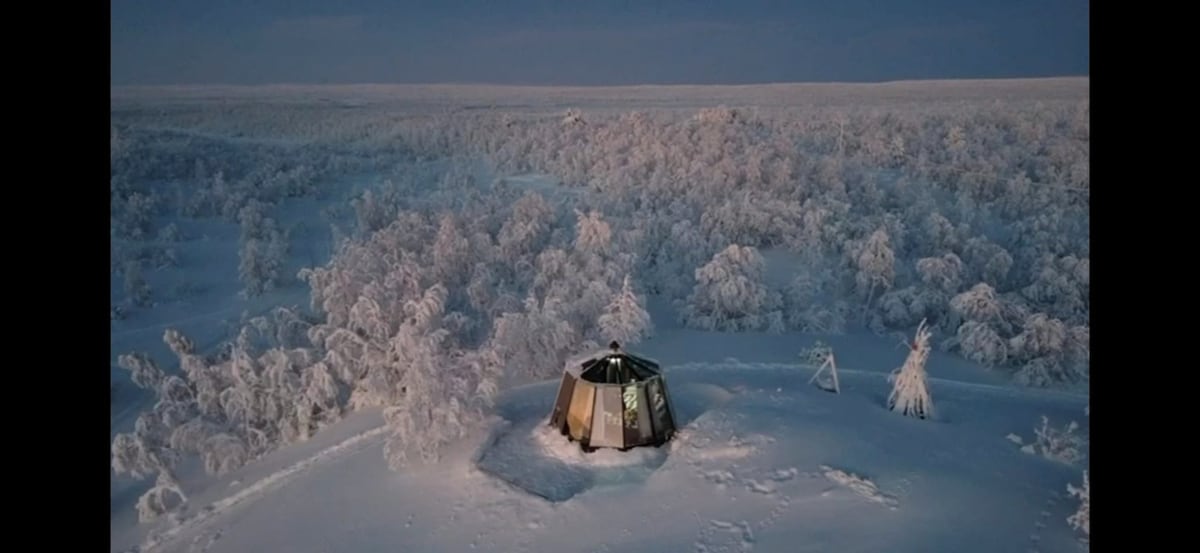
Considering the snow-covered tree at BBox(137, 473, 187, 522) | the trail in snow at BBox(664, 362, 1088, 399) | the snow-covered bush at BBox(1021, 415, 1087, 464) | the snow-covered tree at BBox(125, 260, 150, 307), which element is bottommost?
the snow-covered tree at BBox(137, 473, 187, 522)

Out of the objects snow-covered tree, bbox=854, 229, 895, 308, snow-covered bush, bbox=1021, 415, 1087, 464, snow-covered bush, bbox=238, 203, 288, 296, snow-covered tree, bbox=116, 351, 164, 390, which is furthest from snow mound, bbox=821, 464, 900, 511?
snow-covered bush, bbox=238, 203, 288, 296

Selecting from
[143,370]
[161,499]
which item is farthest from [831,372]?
[143,370]

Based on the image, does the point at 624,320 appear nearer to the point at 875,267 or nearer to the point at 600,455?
the point at 600,455

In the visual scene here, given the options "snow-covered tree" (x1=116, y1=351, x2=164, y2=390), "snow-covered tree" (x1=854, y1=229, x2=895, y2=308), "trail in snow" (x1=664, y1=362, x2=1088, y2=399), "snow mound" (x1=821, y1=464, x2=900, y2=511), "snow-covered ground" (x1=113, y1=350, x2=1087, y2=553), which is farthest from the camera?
"snow-covered tree" (x1=854, y1=229, x2=895, y2=308)

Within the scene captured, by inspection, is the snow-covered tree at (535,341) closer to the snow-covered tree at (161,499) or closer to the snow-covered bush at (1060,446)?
the snow-covered tree at (161,499)

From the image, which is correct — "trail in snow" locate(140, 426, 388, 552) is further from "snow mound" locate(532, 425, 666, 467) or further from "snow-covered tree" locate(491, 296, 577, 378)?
"snow mound" locate(532, 425, 666, 467)
